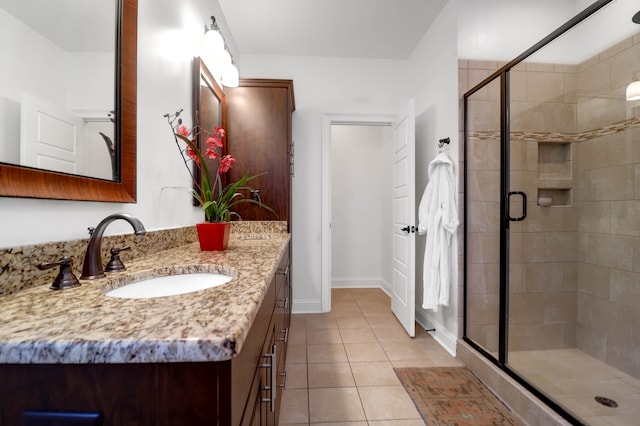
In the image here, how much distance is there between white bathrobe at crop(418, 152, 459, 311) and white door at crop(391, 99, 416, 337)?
0.17 meters

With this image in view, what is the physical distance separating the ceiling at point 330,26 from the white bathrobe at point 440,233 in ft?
4.02

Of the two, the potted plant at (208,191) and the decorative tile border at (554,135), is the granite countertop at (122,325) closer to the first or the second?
the potted plant at (208,191)

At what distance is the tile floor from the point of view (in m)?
1.47

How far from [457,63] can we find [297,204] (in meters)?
1.82

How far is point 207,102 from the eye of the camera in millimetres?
1932

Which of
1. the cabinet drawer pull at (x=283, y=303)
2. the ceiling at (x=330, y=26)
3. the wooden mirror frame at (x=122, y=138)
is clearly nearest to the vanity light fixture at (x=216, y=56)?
the ceiling at (x=330, y=26)

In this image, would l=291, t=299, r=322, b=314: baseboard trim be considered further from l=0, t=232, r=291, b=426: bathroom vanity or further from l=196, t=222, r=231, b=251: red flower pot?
l=0, t=232, r=291, b=426: bathroom vanity

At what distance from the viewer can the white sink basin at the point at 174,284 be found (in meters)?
0.82

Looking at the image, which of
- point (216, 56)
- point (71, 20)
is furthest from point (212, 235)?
point (216, 56)

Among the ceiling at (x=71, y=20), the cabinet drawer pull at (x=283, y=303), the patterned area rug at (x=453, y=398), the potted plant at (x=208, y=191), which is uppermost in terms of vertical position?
the ceiling at (x=71, y=20)

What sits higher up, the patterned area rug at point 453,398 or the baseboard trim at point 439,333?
the baseboard trim at point 439,333

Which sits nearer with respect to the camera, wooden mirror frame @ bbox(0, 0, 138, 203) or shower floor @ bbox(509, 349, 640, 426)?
wooden mirror frame @ bbox(0, 0, 138, 203)

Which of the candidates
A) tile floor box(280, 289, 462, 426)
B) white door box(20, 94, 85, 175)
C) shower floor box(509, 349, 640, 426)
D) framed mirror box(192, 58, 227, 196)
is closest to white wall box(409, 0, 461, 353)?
tile floor box(280, 289, 462, 426)

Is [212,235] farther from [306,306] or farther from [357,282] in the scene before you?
[357,282]
